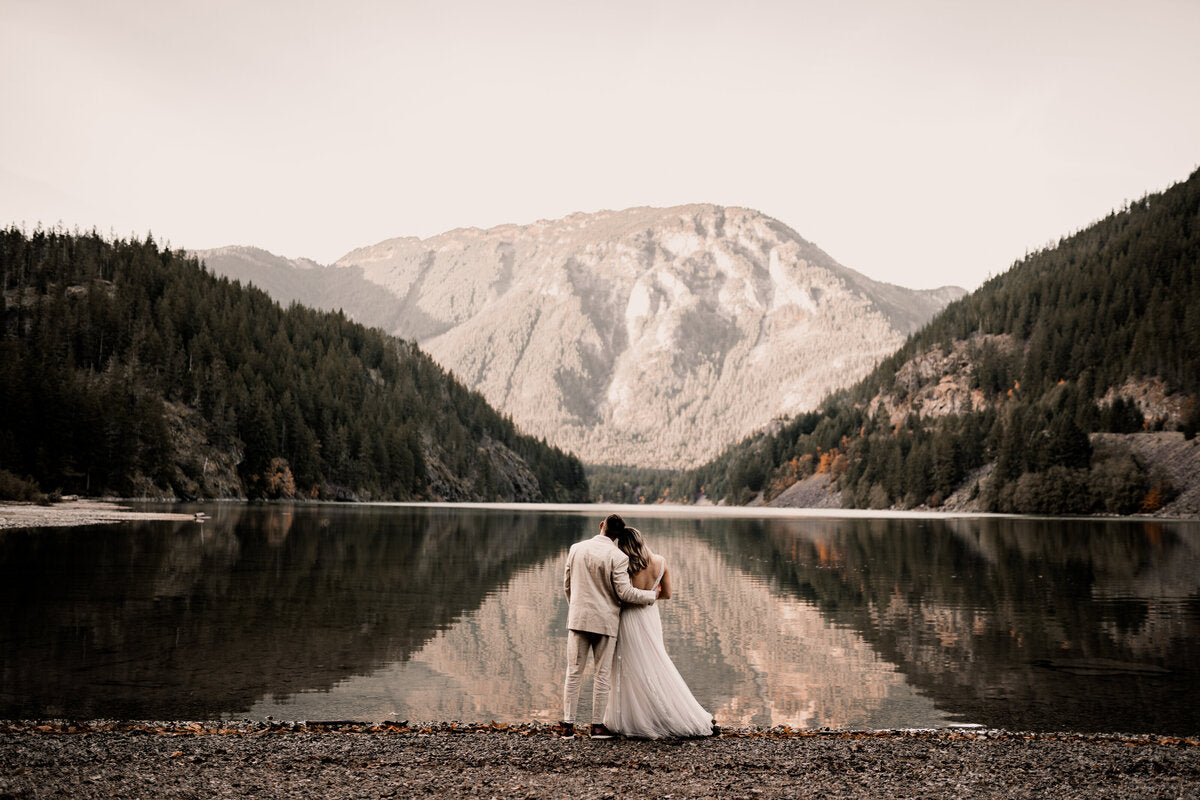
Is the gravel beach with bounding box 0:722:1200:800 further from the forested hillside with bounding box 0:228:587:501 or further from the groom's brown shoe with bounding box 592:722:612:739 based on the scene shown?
the forested hillside with bounding box 0:228:587:501

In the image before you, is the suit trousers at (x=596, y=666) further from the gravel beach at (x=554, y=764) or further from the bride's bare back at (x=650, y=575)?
the bride's bare back at (x=650, y=575)

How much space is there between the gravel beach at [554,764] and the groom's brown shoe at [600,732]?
0.33 meters

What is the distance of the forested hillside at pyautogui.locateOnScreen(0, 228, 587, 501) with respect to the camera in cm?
11192

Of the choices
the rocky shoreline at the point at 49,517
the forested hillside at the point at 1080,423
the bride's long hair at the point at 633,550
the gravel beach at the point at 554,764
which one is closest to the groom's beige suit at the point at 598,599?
the bride's long hair at the point at 633,550

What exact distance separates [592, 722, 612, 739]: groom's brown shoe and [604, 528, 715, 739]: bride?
9 cm

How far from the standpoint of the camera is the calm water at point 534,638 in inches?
661

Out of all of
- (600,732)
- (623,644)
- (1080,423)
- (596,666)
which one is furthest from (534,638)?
(1080,423)

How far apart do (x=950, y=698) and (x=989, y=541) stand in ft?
182

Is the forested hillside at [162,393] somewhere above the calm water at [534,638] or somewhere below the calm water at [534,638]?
above

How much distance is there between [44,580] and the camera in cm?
3177

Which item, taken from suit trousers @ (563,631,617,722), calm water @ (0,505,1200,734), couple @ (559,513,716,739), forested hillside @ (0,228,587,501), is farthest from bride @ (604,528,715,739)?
forested hillside @ (0,228,587,501)

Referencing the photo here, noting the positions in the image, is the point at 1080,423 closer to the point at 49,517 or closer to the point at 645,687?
the point at 49,517

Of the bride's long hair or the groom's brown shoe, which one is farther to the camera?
the bride's long hair

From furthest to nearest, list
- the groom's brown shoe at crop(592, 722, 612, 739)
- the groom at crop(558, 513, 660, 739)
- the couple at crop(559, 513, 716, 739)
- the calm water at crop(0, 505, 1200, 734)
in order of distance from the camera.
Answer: the calm water at crop(0, 505, 1200, 734) < the groom at crop(558, 513, 660, 739) < the couple at crop(559, 513, 716, 739) < the groom's brown shoe at crop(592, 722, 612, 739)
